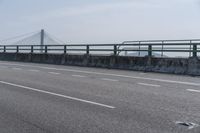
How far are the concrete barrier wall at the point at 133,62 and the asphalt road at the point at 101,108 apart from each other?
4642 millimetres

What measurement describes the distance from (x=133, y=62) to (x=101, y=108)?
12933mm

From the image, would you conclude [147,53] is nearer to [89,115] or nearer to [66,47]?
[66,47]

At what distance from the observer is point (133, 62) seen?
71.9ft

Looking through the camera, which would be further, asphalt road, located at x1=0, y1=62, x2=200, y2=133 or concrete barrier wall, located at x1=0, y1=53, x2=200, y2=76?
concrete barrier wall, located at x1=0, y1=53, x2=200, y2=76

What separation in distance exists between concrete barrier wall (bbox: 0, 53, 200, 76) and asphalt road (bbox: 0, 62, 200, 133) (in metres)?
4.64

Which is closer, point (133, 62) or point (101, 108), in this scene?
point (101, 108)

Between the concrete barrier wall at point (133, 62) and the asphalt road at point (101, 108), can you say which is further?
the concrete barrier wall at point (133, 62)

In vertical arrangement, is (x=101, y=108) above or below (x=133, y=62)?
below

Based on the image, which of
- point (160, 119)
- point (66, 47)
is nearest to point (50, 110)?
point (160, 119)

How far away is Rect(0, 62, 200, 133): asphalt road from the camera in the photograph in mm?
7222

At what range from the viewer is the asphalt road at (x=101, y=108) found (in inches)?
284

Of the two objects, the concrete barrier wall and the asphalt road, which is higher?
the concrete barrier wall

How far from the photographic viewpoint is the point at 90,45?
26328mm

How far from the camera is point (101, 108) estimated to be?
9.20m
